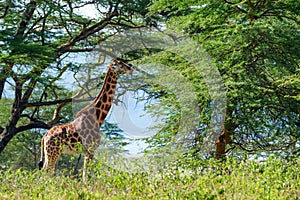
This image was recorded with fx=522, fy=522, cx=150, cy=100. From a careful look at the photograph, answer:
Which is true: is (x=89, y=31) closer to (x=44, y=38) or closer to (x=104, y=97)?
(x=44, y=38)

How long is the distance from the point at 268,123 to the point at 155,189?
3.92 m

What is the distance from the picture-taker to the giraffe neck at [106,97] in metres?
6.48

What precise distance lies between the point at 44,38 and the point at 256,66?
5.69 metres

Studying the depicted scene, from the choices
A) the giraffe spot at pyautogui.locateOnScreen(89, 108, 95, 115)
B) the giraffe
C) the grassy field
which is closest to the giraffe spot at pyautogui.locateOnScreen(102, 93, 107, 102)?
the giraffe

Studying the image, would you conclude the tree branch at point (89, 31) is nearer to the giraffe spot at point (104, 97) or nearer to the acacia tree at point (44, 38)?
the acacia tree at point (44, 38)

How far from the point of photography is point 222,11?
7.09 meters

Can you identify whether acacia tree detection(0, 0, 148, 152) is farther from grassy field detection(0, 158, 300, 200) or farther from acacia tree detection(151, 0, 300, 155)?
grassy field detection(0, 158, 300, 200)

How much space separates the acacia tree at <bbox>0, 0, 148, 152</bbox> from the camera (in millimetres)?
9578

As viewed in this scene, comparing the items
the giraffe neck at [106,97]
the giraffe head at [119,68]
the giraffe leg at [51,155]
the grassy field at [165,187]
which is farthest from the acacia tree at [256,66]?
the grassy field at [165,187]

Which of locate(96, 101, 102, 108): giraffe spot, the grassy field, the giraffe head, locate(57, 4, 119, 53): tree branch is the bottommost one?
the grassy field

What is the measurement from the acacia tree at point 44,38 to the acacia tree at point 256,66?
3.06 m

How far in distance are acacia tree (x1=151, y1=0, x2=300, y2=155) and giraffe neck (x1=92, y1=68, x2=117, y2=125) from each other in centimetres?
130

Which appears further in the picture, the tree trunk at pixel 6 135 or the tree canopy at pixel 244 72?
the tree trunk at pixel 6 135

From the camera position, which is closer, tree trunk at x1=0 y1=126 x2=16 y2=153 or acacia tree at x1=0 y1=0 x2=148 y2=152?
acacia tree at x1=0 y1=0 x2=148 y2=152
